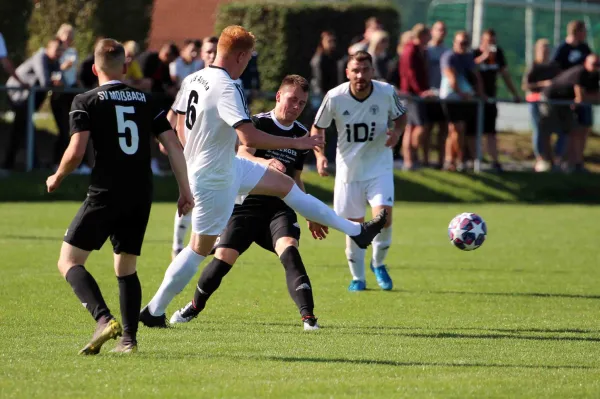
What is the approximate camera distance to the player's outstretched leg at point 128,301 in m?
7.86

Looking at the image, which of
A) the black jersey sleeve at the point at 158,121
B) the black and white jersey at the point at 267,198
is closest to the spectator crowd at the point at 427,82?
the black and white jersey at the point at 267,198

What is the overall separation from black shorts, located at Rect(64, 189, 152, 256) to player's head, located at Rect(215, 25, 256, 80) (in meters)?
1.16

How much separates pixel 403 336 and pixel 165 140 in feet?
8.09

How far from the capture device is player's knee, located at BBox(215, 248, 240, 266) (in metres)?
9.77

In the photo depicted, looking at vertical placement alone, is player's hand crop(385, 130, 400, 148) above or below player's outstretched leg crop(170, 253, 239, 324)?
above

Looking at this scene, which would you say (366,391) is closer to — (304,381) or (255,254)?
(304,381)

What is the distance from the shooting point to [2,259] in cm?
1362

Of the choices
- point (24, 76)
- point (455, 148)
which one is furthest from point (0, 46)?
point (455, 148)

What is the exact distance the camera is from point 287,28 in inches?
1056

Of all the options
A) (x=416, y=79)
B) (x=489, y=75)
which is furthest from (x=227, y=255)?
(x=489, y=75)

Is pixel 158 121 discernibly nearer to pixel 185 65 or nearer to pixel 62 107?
pixel 62 107

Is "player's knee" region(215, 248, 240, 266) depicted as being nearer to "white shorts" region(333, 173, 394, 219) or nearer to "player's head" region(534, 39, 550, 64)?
"white shorts" region(333, 173, 394, 219)

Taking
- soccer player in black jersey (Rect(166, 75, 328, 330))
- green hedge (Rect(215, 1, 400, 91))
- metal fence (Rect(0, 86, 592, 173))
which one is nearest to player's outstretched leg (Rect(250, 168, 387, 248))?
soccer player in black jersey (Rect(166, 75, 328, 330))

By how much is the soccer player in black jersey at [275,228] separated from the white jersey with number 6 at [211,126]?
962 mm
